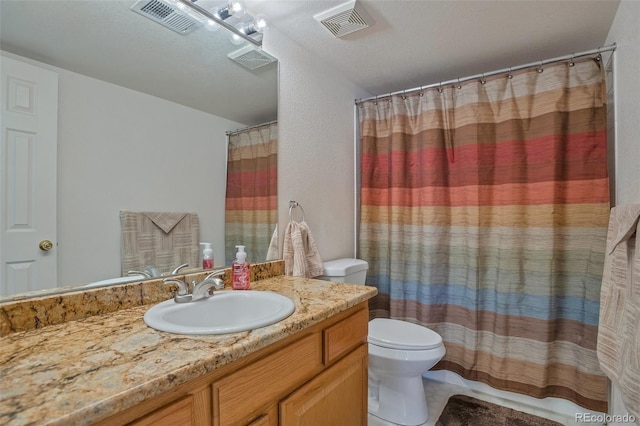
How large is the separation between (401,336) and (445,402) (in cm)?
58

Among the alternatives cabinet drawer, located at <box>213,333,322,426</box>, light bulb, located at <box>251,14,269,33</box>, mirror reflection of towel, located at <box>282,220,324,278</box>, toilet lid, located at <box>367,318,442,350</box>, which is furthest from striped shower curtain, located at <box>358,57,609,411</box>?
cabinet drawer, located at <box>213,333,322,426</box>

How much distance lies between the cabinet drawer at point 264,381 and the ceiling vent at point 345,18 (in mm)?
1426

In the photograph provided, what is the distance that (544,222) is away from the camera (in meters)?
1.78

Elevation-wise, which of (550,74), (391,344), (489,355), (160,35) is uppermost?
(550,74)

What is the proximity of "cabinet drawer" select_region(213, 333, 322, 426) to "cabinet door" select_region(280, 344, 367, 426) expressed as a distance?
0.13 feet

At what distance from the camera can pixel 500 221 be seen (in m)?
1.91

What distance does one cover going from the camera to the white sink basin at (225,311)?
0.89 metres

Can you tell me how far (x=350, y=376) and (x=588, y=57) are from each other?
6.65 feet

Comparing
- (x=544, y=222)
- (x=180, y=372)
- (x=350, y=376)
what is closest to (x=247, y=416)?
(x=180, y=372)

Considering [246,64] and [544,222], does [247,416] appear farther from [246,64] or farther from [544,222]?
[544,222]

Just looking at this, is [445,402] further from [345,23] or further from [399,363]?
[345,23]

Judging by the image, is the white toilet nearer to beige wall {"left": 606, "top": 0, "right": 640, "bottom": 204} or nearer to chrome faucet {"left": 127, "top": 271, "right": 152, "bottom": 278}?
chrome faucet {"left": 127, "top": 271, "right": 152, "bottom": 278}

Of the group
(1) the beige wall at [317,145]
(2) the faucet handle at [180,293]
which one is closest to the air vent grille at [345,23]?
(1) the beige wall at [317,145]

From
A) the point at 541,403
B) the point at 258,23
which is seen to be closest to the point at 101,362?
the point at 258,23
